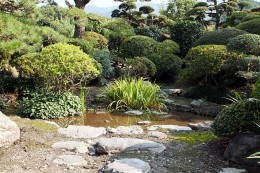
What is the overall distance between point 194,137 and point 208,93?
4.10 meters

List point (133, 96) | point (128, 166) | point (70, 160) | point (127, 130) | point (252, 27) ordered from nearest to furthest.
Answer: point (128, 166) → point (70, 160) → point (127, 130) → point (133, 96) → point (252, 27)

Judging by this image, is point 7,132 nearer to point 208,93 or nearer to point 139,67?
point 208,93

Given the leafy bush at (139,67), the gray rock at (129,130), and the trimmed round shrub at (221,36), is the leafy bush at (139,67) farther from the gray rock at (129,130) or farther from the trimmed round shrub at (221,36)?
the gray rock at (129,130)

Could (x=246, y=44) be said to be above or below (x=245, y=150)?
above

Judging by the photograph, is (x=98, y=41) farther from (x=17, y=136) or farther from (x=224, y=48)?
(x=17, y=136)

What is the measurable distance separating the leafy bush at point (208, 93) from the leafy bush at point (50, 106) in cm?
362

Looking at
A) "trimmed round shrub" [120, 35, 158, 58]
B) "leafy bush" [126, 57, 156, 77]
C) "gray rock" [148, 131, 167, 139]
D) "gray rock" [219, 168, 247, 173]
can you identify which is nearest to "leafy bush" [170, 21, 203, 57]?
"trimmed round shrub" [120, 35, 158, 58]

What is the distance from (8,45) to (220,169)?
147 inches

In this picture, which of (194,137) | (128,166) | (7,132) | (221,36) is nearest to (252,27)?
(221,36)

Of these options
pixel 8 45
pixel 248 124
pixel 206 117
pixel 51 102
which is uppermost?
pixel 8 45

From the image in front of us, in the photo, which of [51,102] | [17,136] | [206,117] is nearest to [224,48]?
[206,117]

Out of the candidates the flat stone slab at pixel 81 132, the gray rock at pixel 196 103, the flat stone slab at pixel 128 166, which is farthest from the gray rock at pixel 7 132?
the gray rock at pixel 196 103

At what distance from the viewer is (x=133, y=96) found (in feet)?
27.1

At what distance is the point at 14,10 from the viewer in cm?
698
